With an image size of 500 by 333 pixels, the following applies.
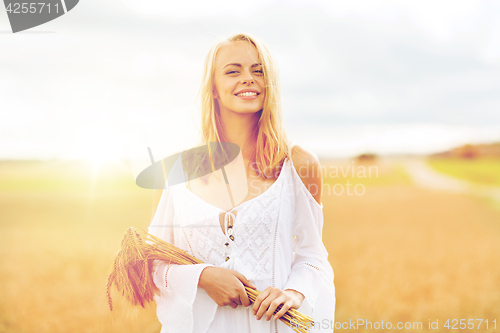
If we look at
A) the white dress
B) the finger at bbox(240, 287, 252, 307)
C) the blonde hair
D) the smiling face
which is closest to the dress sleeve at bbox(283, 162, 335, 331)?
the white dress

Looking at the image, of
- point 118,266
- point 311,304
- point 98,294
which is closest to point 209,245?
point 118,266

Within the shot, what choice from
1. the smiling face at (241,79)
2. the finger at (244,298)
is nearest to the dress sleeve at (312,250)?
the finger at (244,298)

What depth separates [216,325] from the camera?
4.49 ft

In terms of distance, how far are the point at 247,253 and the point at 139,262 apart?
1.44 ft

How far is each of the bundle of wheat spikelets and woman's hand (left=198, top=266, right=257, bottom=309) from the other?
0.10 metres

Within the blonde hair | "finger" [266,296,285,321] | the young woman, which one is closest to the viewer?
"finger" [266,296,285,321]

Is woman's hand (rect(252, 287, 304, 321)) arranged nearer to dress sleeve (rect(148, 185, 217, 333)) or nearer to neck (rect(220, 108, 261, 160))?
dress sleeve (rect(148, 185, 217, 333))

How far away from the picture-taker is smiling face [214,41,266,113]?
1.42 meters

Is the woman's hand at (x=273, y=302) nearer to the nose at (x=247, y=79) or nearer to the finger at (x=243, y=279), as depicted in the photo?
the finger at (x=243, y=279)

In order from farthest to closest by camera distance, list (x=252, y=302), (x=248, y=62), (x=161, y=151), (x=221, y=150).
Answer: (x=161, y=151) → (x=221, y=150) → (x=248, y=62) → (x=252, y=302)

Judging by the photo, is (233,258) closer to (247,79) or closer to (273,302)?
(273,302)

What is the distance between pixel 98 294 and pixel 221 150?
84 cm

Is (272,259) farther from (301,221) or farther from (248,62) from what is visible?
(248,62)

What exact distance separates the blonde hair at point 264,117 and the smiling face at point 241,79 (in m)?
0.03
